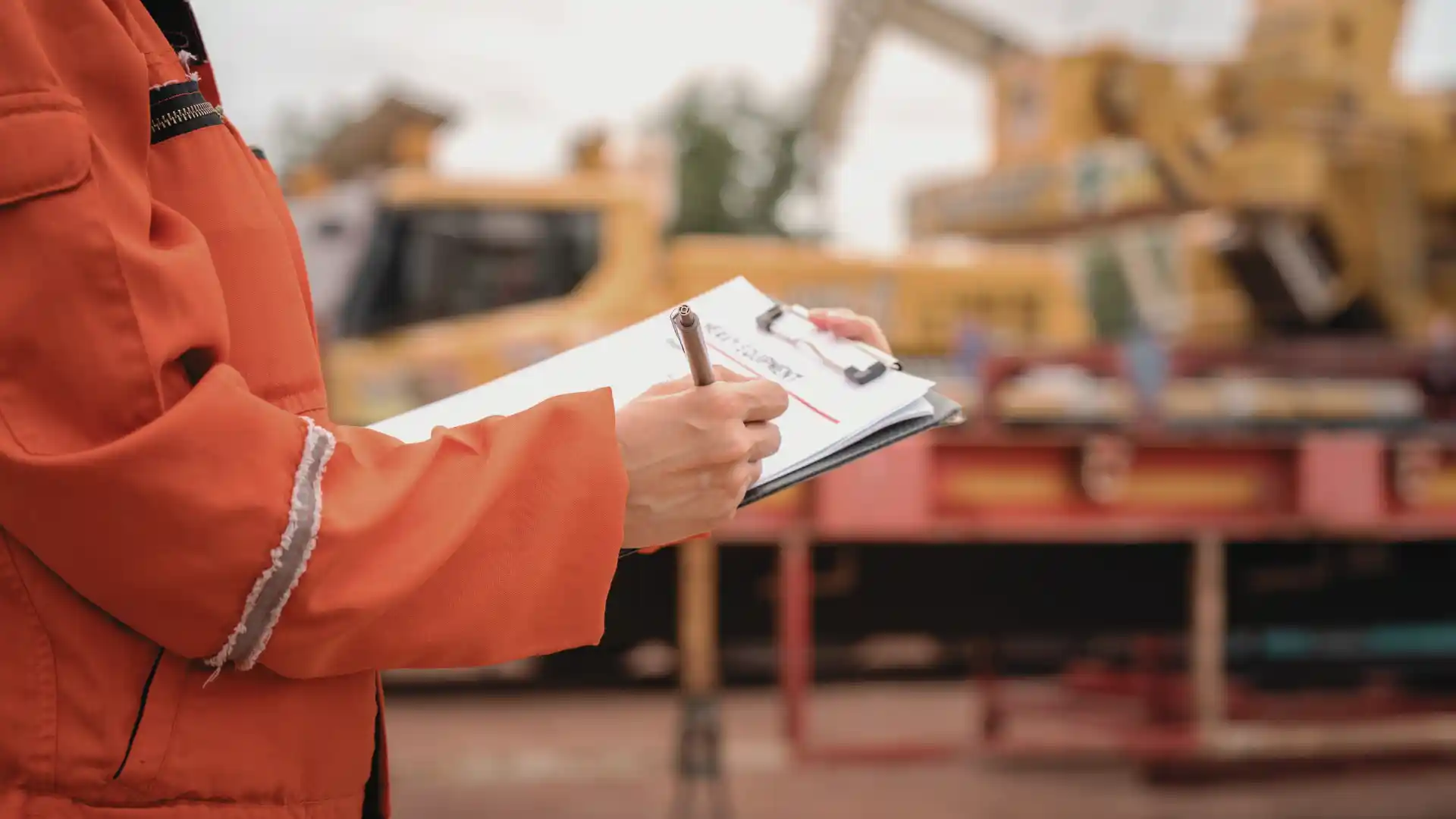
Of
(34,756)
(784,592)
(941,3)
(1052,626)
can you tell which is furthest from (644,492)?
(941,3)

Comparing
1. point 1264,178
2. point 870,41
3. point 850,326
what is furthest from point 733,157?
point 850,326

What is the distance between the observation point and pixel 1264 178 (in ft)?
24.4

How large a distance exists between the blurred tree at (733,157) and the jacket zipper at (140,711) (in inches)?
1244

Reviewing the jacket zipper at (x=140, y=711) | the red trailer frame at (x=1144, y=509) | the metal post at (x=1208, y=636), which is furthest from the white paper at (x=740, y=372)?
the metal post at (x=1208, y=636)

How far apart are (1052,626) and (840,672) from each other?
1.78 meters

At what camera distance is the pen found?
98cm

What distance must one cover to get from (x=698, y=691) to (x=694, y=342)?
119 inches

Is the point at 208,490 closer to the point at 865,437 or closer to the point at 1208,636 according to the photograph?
the point at 865,437

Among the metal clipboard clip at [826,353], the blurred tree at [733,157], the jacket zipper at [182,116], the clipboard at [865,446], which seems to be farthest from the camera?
the blurred tree at [733,157]

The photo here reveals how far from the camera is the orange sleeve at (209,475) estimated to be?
2.70 feet

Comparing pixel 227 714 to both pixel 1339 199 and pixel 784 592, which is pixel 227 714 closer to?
pixel 784 592

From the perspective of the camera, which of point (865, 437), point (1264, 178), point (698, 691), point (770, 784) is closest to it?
point (865, 437)

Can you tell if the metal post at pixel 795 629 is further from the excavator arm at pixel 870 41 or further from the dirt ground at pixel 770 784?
the excavator arm at pixel 870 41

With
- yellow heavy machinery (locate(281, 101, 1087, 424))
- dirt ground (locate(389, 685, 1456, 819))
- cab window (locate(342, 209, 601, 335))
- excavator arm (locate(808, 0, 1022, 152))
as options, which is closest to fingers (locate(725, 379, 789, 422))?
dirt ground (locate(389, 685, 1456, 819))
